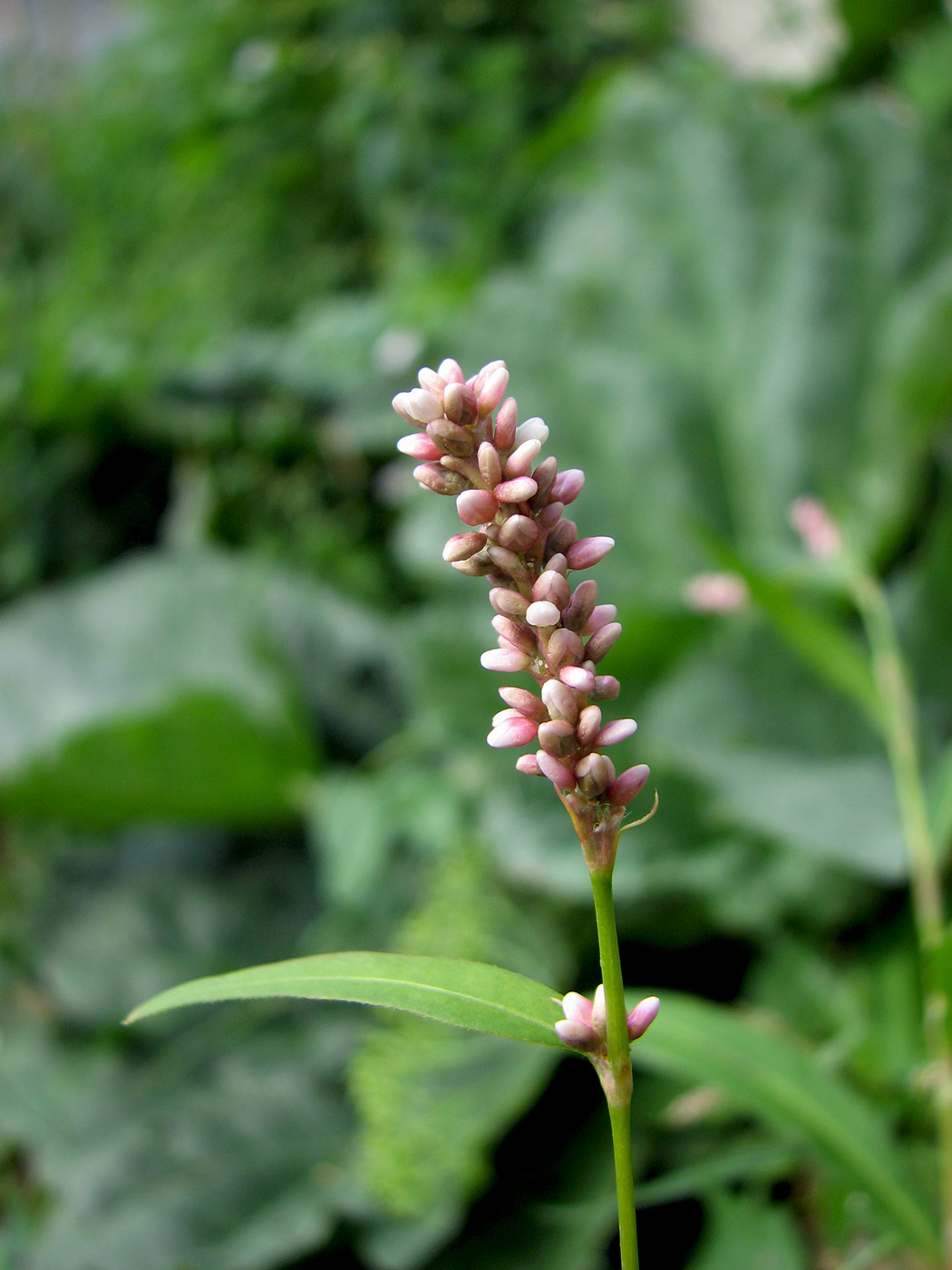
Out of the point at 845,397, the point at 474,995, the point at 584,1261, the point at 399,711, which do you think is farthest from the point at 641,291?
the point at 474,995

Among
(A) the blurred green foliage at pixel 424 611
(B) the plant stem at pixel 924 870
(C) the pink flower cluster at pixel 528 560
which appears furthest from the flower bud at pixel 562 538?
(A) the blurred green foliage at pixel 424 611

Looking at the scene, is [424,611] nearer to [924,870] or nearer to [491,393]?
[924,870]

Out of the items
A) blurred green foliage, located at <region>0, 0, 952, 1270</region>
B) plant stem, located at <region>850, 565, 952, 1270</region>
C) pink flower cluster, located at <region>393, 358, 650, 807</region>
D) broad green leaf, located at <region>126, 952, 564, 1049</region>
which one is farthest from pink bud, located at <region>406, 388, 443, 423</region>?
blurred green foliage, located at <region>0, 0, 952, 1270</region>

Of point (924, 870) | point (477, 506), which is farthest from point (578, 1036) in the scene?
point (924, 870)

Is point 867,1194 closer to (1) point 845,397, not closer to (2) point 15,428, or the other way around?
(1) point 845,397

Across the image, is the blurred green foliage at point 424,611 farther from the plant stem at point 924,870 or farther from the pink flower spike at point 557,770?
the pink flower spike at point 557,770

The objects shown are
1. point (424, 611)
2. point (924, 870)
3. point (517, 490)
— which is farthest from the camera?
point (424, 611)
